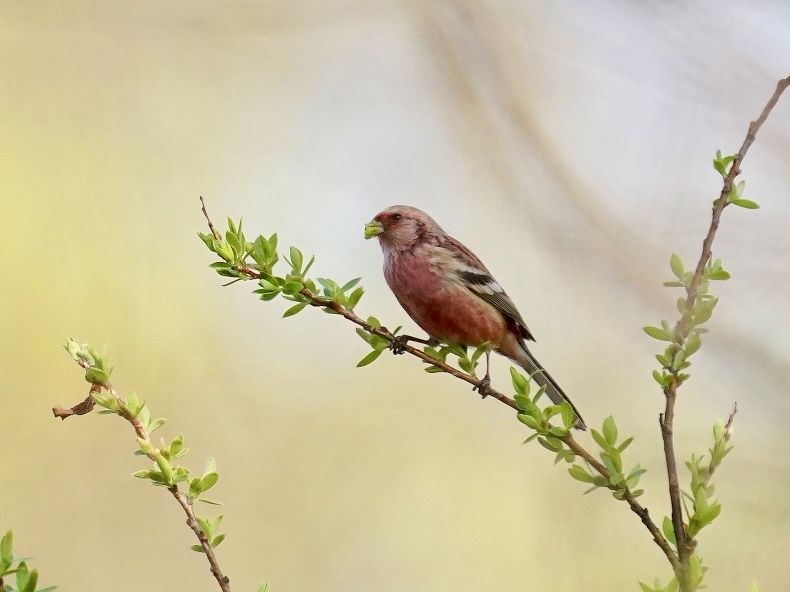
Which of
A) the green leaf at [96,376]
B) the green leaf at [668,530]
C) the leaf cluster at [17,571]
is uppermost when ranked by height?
the green leaf at [96,376]

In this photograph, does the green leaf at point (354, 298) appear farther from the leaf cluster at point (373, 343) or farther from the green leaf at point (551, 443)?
the green leaf at point (551, 443)

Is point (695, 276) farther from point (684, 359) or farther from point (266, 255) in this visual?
point (266, 255)

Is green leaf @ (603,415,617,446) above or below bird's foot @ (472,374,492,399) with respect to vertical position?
below

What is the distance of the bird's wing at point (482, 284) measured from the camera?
3301 mm

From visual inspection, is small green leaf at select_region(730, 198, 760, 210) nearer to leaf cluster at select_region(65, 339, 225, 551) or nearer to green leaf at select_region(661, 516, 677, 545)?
green leaf at select_region(661, 516, 677, 545)

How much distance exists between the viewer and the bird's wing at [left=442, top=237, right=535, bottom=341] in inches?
130

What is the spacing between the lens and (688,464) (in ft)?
4.35

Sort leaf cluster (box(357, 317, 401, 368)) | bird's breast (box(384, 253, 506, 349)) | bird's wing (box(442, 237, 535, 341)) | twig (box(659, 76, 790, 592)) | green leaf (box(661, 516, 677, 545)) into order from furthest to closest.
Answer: bird's wing (box(442, 237, 535, 341)) → bird's breast (box(384, 253, 506, 349)) → leaf cluster (box(357, 317, 401, 368)) → green leaf (box(661, 516, 677, 545)) → twig (box(659, 76, 790, 592))

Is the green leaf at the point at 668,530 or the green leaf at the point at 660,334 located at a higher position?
the green leaf at the point at 660,334

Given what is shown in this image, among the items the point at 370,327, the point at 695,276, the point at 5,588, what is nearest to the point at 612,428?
the point at 695,276

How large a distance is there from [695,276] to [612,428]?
0.30m

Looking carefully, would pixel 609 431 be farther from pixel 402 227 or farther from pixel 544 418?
pixel 402 227

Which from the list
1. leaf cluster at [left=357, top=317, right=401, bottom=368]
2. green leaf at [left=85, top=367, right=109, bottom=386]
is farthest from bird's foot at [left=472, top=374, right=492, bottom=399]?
green leaf at [left=85, top=367, right=109, bottom=386]

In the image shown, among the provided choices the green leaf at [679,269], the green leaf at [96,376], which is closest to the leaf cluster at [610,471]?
the green leaf at [679,269]
